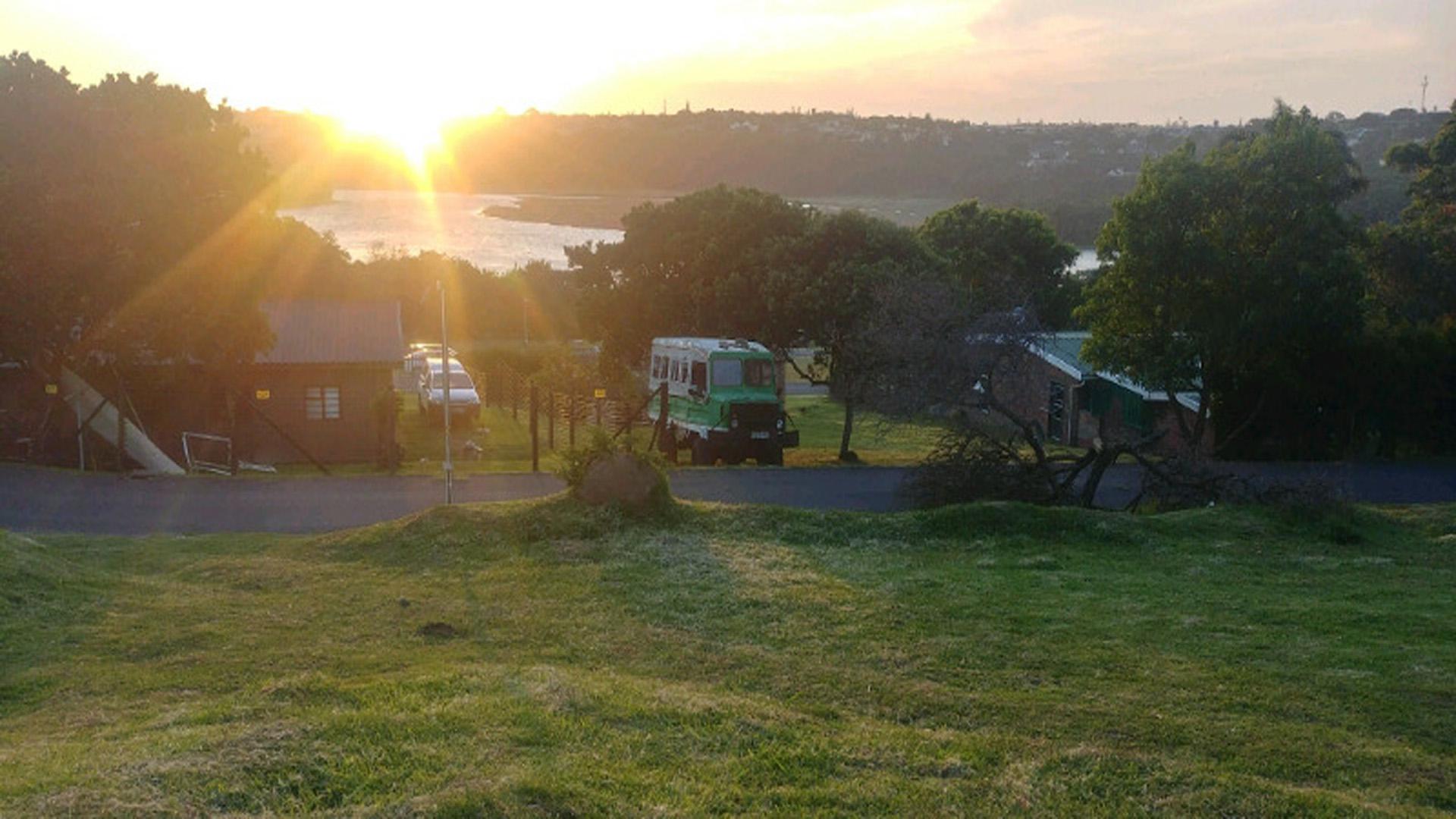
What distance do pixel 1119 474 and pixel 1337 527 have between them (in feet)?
27.7

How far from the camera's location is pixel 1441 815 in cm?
619

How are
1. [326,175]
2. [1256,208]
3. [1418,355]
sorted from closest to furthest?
[1256,208] < [1418,355] < [326,175]

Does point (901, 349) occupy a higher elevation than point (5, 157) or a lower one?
lower

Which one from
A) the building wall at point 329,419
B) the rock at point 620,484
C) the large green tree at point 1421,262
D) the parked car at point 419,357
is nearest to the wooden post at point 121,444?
the building wall at point 329,419

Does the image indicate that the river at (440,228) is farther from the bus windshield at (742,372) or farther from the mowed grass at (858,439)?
the bus windshield at (742,372)

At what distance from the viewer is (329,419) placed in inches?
1198

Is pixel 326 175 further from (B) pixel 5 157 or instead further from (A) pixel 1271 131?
(A) pixel 1271 131

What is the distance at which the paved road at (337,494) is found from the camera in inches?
683

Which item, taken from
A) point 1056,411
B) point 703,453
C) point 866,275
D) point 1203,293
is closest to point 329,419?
point 703,453

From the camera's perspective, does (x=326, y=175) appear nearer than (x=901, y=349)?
No

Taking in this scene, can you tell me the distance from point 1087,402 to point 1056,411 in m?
1.45

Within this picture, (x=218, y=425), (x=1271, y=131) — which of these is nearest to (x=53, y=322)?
(x=218, y=425)

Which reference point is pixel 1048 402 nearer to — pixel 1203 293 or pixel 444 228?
pixel 1203 293

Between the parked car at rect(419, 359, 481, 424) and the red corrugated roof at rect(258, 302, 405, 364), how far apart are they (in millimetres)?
1556
